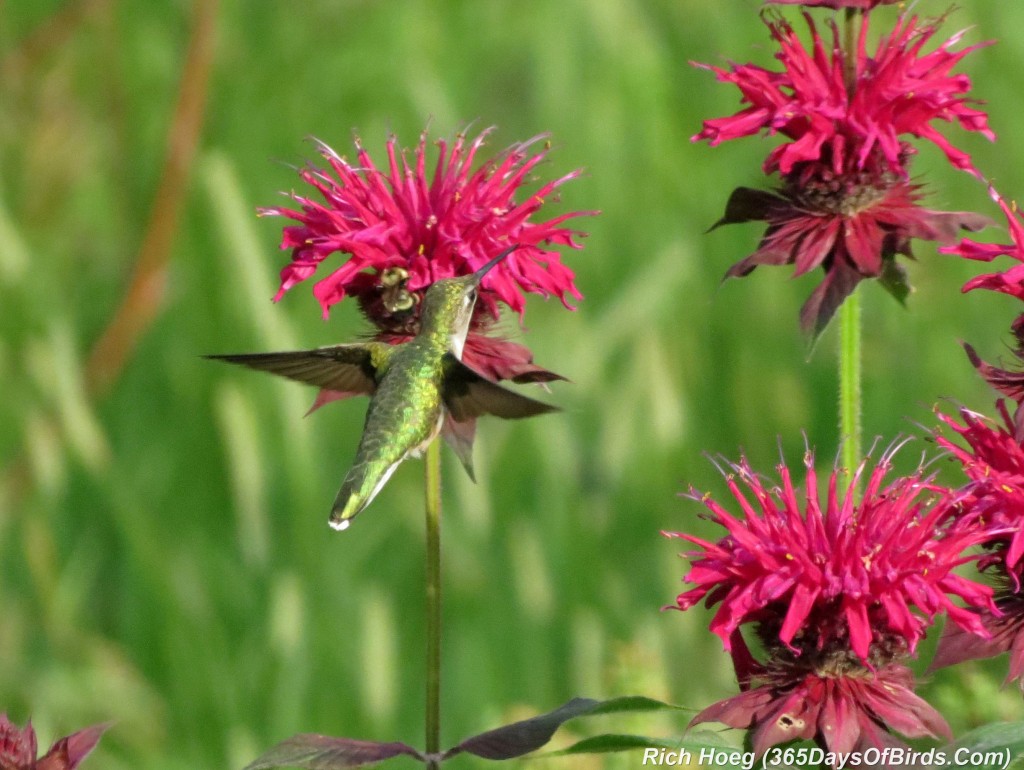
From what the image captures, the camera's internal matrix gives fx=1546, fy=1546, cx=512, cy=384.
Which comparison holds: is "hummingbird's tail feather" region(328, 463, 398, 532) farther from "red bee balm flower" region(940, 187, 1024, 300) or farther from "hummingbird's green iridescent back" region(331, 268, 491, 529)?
"red bee balm flower" region(940, 187, 1024, 300)

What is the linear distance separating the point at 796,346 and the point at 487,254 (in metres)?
2.30

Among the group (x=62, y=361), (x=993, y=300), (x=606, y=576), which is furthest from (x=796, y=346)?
(x=62, y=361)

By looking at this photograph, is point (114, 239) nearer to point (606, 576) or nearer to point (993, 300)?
point (606, 576)

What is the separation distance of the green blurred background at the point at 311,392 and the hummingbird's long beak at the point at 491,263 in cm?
123

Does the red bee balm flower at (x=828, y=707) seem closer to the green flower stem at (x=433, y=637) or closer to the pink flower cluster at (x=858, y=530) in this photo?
the pink flower cluster at (x=858, y=530)

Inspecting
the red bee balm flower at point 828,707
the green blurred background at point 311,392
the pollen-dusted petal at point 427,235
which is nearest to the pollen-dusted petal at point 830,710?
the red bee balm flower at point 828,707

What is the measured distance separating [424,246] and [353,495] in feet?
1.09

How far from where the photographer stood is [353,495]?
198cm

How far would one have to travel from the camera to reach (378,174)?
6.59ft

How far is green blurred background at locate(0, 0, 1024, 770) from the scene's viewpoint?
3.39 m

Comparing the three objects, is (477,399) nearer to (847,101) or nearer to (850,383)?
(850,383)

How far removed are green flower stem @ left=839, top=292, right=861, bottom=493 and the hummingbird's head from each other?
0.42 metres

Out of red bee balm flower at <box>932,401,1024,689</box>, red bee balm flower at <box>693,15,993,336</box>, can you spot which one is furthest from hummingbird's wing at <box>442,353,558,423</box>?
red bee balm flower at <box>932,401,1024,689</box>

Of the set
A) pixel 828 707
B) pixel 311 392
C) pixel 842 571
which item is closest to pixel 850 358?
pixel 842 571
